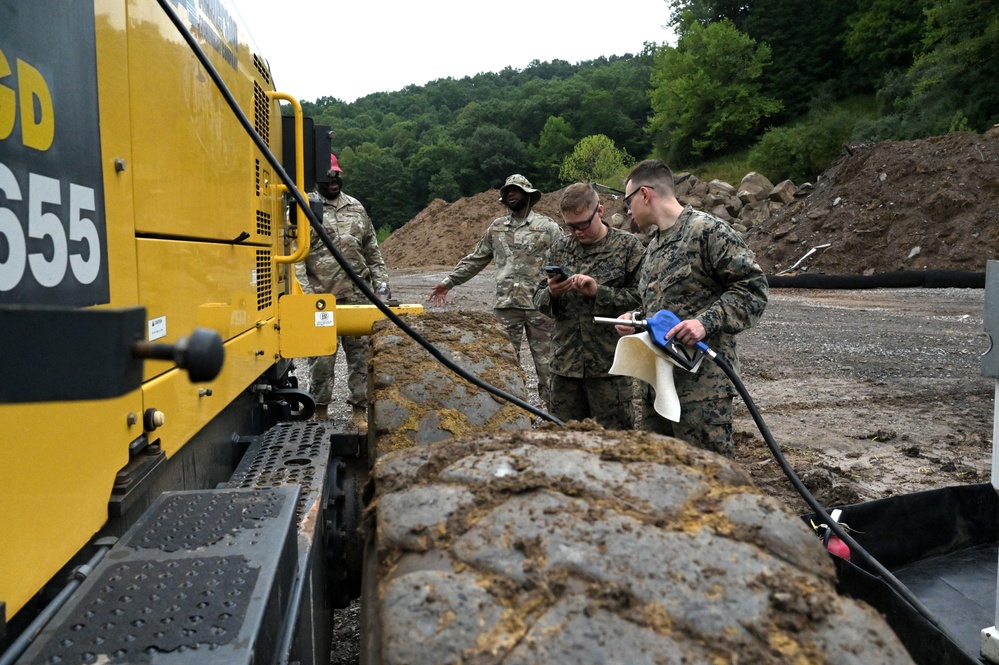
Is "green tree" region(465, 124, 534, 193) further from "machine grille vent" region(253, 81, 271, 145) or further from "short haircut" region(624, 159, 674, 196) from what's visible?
"machine grille vent" region(253, 81, 271, 145)

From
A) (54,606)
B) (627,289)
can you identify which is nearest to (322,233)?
(54,606)

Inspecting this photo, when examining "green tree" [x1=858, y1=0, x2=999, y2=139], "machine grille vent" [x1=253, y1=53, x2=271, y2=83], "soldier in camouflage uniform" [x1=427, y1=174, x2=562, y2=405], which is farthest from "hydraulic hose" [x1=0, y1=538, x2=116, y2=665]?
"green tree" [x1=858, y1=0, x2=999, y2=139]

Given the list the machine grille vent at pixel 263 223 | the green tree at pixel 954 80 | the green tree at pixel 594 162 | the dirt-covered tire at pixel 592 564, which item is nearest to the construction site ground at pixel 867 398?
the machine grille vent at pixel 263 223

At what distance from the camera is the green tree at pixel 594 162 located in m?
54.0

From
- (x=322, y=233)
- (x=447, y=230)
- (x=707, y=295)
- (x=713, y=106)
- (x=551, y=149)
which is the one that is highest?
(x=713, y=106)

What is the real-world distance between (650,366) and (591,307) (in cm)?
145

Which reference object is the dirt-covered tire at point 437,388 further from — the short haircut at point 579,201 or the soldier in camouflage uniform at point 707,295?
the short haircut at point 579,201

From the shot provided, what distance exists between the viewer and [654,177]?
12.7ft

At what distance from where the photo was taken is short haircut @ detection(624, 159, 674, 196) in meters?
3.83

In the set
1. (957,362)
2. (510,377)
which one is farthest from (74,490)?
(957,362)

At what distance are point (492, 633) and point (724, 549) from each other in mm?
428

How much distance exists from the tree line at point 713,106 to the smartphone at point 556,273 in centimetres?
3089

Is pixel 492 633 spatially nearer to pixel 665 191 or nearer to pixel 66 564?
pixel 66 564

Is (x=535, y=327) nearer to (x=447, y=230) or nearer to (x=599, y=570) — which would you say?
(x=599, y=570)
